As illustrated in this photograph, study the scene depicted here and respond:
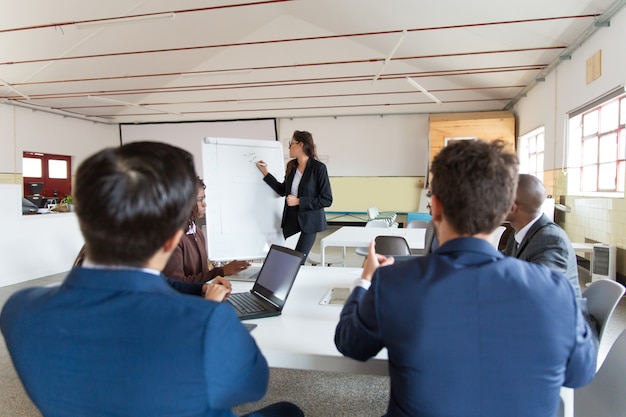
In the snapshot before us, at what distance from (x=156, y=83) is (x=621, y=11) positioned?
8.35 m

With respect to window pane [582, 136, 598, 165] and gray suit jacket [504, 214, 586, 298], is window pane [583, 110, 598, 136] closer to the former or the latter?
window pane [582, 136, 598, 165]

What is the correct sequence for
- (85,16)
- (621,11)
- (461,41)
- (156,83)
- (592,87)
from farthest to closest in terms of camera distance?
(156,83) < (461,41) < (85,16) < (592,87) < (621,11)

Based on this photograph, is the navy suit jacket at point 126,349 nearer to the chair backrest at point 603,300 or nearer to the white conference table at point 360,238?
the chair backrest at point 603,300

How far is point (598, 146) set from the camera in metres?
5.18

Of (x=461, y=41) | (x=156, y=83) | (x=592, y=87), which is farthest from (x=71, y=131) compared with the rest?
(x=592, y=87)

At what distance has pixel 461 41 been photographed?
6.31 metres

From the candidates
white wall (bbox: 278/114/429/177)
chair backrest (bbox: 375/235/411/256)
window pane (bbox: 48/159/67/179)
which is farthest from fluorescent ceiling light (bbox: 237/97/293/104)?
chair backrest (bbox: 375/235/411/256)

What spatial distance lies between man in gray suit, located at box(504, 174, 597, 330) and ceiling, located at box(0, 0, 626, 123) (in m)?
3.95

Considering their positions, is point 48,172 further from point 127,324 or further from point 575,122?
point 127,324

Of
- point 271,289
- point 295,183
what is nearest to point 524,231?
point 271,289

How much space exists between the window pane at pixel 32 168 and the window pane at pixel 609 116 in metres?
11.2

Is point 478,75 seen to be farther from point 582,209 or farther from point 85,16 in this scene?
point 85,16

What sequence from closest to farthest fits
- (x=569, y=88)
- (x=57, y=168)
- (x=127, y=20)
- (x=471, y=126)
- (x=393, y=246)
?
(x=393, y=246) → (x=127, y=20) → (x=569, y=88) → (x=471, y=126) → (x=57, y=168)

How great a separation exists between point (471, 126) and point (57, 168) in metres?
10.3
